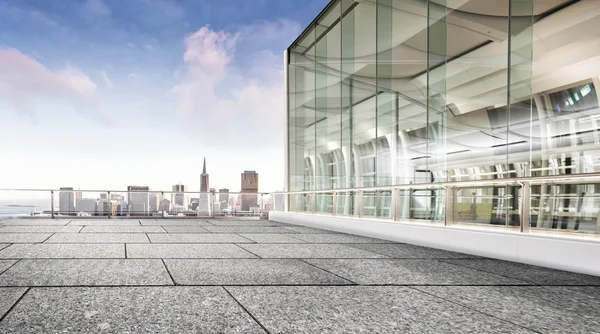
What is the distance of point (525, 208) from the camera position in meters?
5.93

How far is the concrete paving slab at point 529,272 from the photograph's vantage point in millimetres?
4469

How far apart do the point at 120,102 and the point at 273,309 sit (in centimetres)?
3978

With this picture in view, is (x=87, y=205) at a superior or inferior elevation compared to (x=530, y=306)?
inferior

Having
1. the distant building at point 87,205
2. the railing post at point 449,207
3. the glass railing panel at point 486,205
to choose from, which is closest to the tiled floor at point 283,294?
the railing post at point 449,207

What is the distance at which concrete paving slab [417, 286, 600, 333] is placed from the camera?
2877 mm

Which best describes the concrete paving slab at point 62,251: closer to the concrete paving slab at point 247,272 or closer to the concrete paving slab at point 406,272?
the concrete paving slab at point 247,272

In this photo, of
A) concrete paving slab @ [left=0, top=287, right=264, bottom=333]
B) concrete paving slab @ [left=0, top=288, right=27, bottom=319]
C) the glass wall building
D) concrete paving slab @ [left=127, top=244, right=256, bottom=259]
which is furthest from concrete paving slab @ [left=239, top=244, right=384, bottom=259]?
concrete paving slab @ [left=0, top=288, right=27, bottom=319]

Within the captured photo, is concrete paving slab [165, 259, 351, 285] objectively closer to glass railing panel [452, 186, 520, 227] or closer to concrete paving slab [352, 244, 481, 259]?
concrete paving slab [352, 244, 481, 259]

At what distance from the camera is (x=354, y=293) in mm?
3781

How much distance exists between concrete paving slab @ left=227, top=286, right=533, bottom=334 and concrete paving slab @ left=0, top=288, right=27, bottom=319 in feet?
5.29

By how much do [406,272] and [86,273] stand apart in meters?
3.45

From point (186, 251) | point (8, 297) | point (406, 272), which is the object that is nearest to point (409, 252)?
point (406, 272)

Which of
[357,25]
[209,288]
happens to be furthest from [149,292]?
[357,25]

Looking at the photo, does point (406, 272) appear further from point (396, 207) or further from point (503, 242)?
point (396, 207)
